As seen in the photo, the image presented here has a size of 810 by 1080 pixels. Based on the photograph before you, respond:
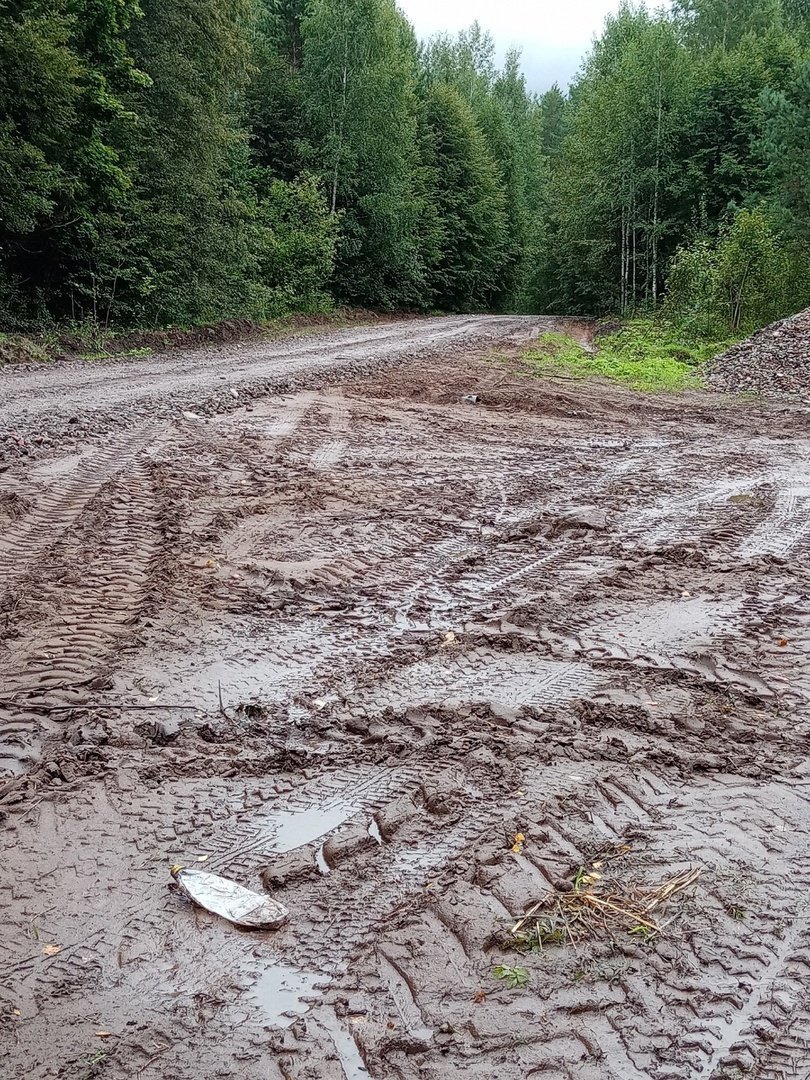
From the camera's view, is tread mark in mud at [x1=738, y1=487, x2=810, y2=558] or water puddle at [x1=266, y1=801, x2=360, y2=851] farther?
tread mark in mud at [x1=738, y1=487, x2=810, y2=558]

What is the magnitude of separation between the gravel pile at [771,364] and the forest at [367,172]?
15.2 ft

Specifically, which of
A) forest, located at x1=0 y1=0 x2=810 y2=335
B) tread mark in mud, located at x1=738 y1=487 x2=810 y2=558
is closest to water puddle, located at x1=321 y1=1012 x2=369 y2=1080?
tread mark in mud, located at x1=738 y1=487 x2=810 y2=558

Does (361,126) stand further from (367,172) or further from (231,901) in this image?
(231,901)

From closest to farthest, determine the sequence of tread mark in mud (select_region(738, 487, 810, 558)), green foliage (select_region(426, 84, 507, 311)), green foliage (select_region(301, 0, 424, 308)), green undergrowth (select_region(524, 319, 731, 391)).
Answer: tread mark in mud (select_region(738, 487, 810, 558)), green undergrowth (select_region(524, 319, 731, 391)), green foliage (select_region(301, 0, 424, 308)), green foliage (select_region(426, 84, 507, 311))

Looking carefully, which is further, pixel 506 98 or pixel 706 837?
pixel 506 98

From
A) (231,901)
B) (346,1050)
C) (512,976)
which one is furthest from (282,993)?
(512,976)

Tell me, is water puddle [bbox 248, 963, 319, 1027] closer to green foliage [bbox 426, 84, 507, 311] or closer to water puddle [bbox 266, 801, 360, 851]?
water puddle [bbox 266, 801, 360, 851]

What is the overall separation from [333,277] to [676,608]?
91.7 ft

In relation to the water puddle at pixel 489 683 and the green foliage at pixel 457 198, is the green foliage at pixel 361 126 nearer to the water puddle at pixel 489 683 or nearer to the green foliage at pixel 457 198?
the green foliage at pixel 457 198

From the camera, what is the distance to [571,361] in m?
17.4

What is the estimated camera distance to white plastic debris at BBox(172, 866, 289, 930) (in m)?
2.53

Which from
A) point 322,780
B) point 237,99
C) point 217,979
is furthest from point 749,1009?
point 237,99

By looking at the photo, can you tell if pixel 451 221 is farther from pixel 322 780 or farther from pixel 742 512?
pixel 322 780

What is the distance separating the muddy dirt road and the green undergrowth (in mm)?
8031
